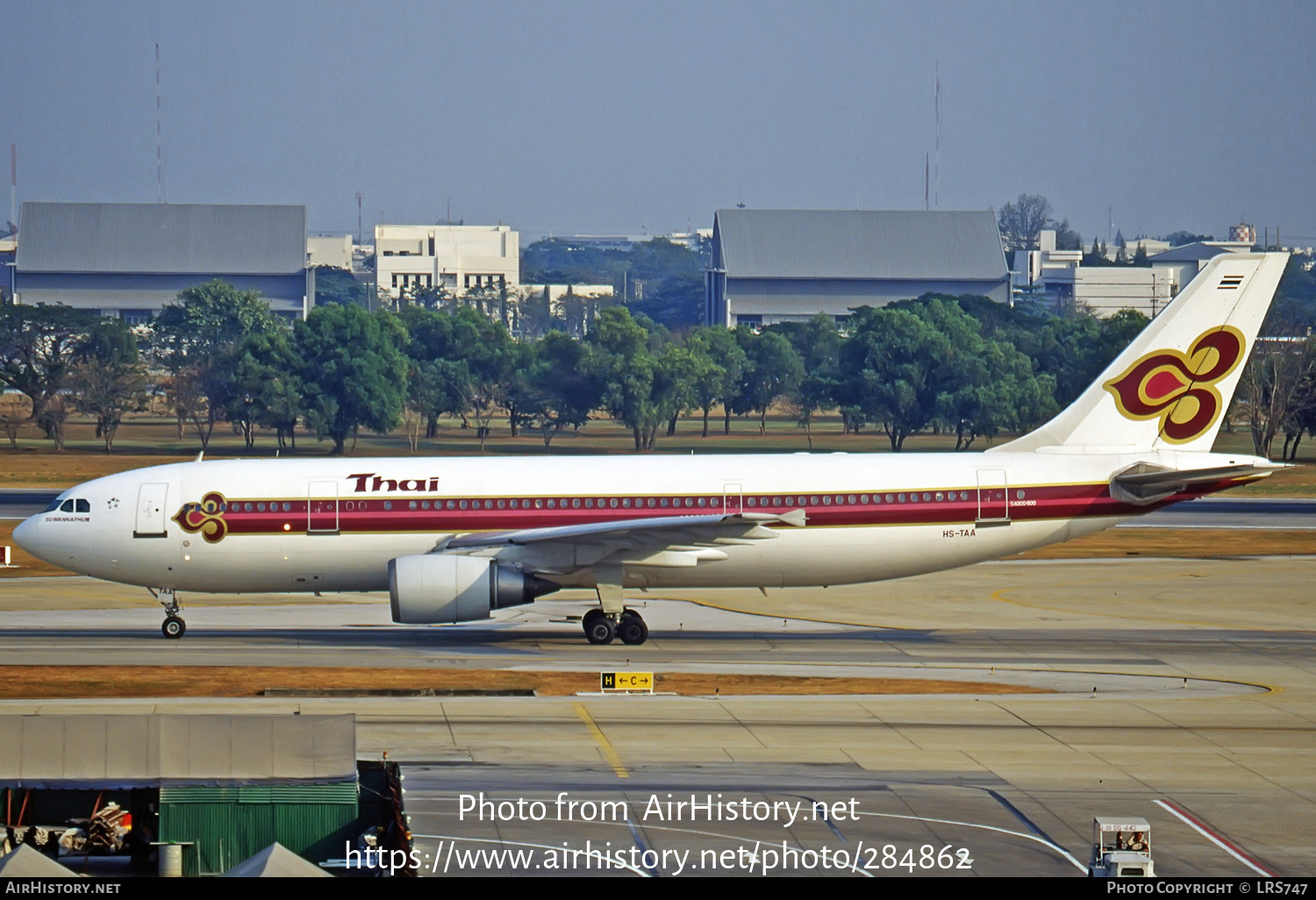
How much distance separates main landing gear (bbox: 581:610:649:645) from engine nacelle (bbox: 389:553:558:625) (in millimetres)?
2505

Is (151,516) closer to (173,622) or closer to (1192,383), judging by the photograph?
(173,622)

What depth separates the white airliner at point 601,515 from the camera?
3856cm

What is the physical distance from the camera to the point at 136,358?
418 ft

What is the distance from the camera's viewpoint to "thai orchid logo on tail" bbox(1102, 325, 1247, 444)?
1593 inches

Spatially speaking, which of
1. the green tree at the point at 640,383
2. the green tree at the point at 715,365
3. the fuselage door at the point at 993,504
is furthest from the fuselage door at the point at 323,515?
the green tree at the point at 715,365

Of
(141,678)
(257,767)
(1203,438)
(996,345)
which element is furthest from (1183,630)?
(996,345)

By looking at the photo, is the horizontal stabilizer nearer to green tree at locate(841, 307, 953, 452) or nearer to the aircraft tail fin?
the aircraft tail fin

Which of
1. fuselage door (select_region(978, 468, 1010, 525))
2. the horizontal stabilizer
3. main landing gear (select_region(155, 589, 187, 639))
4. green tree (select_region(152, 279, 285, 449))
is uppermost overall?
green tree (select_region(152, 279, 285, 449))

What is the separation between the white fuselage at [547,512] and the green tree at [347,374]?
77241 millimetres

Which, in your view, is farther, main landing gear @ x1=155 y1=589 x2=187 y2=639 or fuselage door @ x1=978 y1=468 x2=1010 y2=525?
main landing gear @ x1=155 y1=589 x2=187 y2=639

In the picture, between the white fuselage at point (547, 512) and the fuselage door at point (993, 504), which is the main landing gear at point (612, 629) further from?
the fuselage door at point (993, 504)

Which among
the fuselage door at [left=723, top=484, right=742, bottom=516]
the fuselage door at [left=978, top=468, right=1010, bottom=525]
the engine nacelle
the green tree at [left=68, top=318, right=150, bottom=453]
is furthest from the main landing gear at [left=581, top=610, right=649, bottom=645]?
the green tree at [left=68, top=318, right=150, bottom=453]

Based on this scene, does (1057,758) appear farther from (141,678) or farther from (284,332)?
(284,332)

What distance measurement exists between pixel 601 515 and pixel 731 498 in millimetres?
3011
